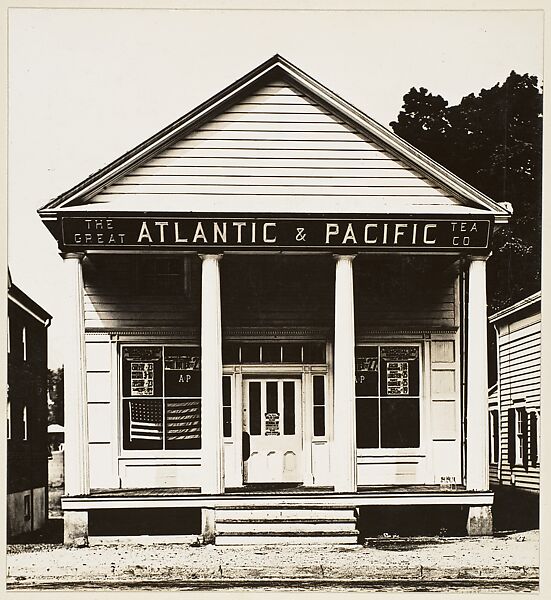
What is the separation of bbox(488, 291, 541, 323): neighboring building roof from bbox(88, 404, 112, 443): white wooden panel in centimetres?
737

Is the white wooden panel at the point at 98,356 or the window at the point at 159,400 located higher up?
the white wooden panel at the point at 98,356

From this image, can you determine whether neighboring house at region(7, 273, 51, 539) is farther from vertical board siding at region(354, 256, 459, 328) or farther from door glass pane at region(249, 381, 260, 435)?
vertical board siding at region(354, 256, 459, 328)

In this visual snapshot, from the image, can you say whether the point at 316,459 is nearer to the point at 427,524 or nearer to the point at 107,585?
the point at 427,524

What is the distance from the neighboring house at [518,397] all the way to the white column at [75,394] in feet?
22.6

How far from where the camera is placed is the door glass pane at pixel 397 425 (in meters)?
19.7

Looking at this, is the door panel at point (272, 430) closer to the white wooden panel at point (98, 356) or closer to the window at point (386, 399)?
the window at point (386, 399)

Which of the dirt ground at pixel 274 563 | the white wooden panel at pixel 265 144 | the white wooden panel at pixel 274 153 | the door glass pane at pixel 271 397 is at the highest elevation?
the white wooden panel at pixel 265 144

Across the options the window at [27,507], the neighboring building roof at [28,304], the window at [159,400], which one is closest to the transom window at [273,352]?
the window at [159,400]

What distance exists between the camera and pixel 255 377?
65.0 ft

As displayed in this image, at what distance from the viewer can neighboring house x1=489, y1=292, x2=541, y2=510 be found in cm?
1958

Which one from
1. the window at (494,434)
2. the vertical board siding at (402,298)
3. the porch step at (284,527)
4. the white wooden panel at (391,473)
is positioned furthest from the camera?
the window at (494,434)

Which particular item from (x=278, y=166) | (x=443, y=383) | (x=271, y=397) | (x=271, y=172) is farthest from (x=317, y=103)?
(x=443, y=383)

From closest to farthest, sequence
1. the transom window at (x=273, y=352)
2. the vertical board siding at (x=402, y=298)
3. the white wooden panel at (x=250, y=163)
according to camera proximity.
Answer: the white wooden panel at (x=250, y=163)
the transom window at (x=273, y=352)
the vertical board siding at (x=402, y=298)

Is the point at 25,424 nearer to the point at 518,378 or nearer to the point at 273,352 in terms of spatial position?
the point at 273,352
